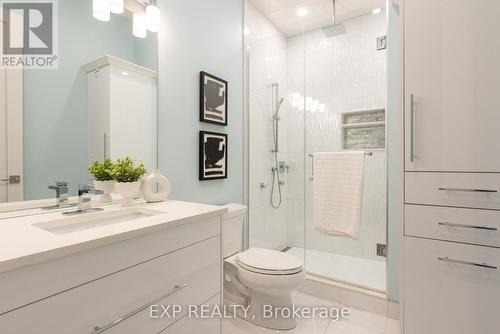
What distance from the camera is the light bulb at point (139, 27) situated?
4.89 ft

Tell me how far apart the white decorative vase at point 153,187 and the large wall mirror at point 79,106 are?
0.55ft

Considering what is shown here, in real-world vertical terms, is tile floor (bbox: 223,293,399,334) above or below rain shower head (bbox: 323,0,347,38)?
below

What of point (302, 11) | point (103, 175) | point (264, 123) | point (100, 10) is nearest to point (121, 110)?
point (103, 175)

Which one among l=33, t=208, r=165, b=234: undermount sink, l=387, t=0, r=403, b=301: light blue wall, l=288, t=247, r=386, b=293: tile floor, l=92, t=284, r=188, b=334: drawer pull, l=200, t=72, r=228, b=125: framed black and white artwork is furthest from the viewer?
l=288, t=247, r=386, b=293: tile floor

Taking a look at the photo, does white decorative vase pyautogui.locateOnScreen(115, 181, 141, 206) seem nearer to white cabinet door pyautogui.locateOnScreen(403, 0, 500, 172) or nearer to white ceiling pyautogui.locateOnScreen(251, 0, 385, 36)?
white cabinet door pyautogui.locateOnScreen(403, 0, 500, 172)

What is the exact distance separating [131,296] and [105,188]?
687mm

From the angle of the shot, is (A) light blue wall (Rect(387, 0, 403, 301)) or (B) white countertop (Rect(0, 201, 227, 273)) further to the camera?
(A) light blue wall (Rect(387, 0, 403, 301))

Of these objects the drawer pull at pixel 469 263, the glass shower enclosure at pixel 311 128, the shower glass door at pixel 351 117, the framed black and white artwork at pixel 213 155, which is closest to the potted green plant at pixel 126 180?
the framed black and white artwork at pixel 213 155

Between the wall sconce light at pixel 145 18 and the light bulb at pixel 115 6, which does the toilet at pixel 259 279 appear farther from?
the light bulb at pixel 115 6

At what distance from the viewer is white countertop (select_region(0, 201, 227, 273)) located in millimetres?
609

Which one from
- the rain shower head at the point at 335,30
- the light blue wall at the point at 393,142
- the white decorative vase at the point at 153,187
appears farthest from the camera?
the rain shower head at the point at 335,30

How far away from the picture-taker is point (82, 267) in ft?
2.34

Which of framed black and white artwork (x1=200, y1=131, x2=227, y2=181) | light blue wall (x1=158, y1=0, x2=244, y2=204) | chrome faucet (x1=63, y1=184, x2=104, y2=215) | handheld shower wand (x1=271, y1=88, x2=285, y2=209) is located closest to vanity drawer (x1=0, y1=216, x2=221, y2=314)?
chrome faucet (x1=63, y1=184, x2=104, y2=215)

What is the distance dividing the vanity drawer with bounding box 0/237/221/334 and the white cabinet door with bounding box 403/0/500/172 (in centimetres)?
110
